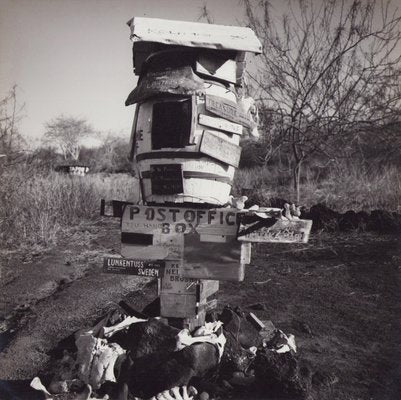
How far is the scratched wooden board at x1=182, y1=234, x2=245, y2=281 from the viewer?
2.38 meters

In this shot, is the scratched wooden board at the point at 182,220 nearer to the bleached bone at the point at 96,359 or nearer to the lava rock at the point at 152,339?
the lava rock at the point at 152,339

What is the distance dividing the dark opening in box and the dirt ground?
165 cm

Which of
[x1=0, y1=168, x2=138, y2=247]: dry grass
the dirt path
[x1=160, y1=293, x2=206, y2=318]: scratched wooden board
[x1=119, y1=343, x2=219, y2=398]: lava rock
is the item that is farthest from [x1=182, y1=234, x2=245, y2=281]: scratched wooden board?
[x1=0, y1=168, x2=138, y2=247]: dry grass

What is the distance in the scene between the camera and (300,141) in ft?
26.0

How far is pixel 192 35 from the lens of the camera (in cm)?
227

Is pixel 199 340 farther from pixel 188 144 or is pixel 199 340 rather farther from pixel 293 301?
pixel 293 301

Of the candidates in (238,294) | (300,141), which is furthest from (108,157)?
(238,294)

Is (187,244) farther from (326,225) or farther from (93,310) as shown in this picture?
(326,225)

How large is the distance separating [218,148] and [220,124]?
13 cm

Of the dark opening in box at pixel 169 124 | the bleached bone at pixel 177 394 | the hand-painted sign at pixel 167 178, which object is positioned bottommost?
the bleached bone at pixel 177 394

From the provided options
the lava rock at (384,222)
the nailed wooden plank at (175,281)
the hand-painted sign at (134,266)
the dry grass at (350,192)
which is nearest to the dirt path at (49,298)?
the hand-painted sign at (134,266)

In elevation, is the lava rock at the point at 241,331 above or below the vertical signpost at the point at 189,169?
below

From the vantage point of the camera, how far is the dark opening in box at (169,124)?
2320 mm

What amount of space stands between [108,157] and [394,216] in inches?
1096
